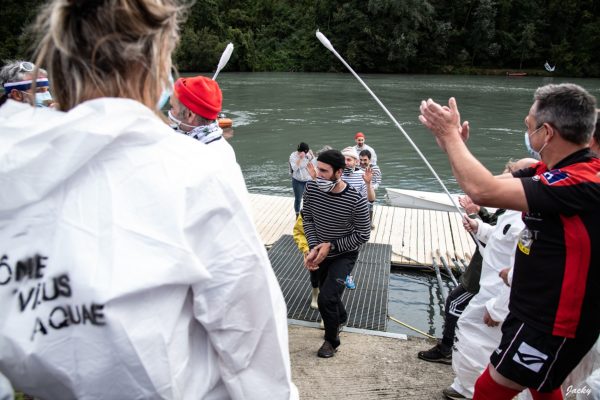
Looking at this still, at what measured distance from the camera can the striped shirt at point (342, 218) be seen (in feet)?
13.0

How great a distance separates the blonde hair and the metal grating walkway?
3.91 m

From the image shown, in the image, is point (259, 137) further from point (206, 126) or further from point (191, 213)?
point (191, 213)

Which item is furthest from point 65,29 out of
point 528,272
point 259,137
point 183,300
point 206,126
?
point 259,137

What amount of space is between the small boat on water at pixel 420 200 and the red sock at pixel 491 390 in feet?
22.9

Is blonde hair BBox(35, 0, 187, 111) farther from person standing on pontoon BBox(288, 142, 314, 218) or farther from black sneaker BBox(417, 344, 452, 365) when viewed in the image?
person standing on pontoon BBox(288, 142, 314, 218)

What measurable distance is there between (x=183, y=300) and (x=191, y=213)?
0.57 ft

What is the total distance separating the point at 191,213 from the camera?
919 mm

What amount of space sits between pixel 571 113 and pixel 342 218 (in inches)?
86.7

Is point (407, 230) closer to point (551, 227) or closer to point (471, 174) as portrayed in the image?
point (551, 227)

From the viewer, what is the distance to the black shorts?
205 cm

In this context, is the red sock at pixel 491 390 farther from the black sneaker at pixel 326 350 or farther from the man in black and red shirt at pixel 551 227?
the black sneaker at pixel 326 350

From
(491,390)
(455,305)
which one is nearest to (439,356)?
(455,305)

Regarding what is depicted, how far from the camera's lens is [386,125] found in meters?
22.0

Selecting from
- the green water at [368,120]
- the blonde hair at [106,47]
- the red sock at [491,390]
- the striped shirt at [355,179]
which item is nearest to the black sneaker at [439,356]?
the red sock at [491,390]
